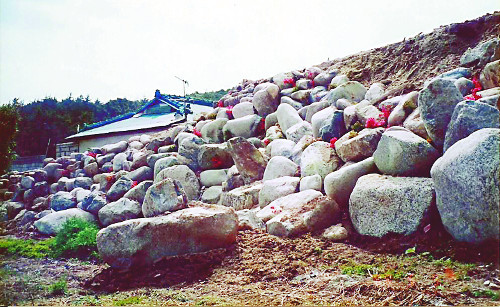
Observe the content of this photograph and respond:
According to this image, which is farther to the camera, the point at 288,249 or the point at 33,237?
the point at 33,237

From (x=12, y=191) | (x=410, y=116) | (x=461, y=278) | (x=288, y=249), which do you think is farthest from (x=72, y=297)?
(x=12, y=191)

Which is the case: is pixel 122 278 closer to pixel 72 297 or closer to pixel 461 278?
pixel 72 297

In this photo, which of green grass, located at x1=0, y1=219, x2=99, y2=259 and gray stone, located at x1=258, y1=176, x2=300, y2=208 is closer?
gray stone, located at x1=258, y1=176, x2=300, y2=208

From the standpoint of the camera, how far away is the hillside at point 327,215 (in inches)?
156

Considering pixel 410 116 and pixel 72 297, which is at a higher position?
pixel 410 116

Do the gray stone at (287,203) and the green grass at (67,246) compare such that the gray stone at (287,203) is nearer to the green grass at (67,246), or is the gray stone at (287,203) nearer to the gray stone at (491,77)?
the green grass at (67,246)

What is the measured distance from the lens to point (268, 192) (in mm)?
7156

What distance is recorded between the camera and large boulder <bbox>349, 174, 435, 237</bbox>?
4.79 m

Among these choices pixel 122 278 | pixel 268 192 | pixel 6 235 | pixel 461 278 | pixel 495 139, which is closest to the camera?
pixel 461 278

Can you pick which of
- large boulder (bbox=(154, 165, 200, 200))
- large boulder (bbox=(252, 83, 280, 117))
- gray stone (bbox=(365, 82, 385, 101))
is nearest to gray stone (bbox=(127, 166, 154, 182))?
large boulder (bbox=(154, 165, 200, 200))

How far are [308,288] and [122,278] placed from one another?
250 cm

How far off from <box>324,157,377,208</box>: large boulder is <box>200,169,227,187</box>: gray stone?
12.1 feet

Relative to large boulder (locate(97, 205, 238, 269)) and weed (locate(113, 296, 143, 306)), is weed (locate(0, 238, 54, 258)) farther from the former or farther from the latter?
weed (locate(113, 296, 143, 306))

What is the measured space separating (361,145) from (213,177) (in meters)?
4.01
